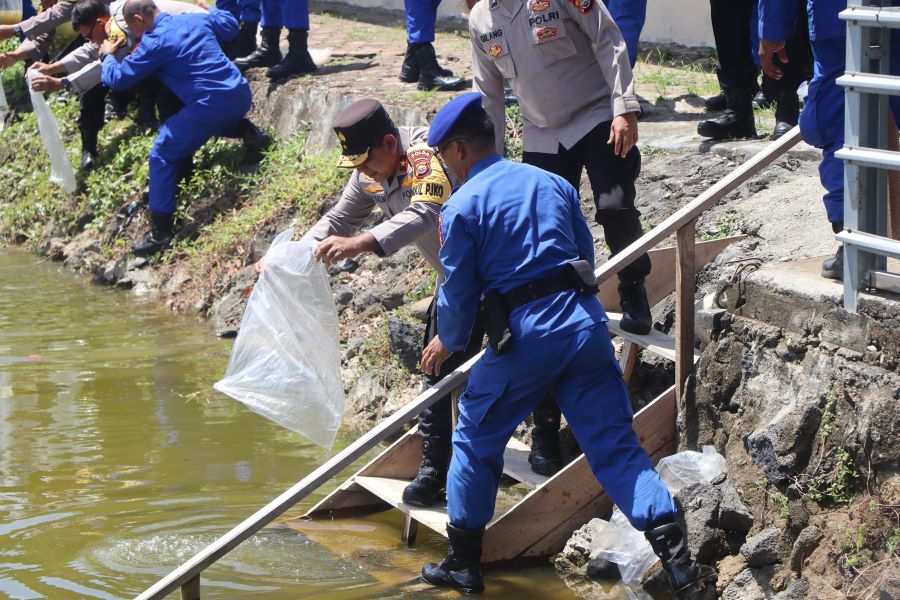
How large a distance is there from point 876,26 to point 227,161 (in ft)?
22.7

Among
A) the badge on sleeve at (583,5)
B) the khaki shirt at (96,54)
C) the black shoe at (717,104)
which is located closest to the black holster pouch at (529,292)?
the badge on sleeve at (583,5)

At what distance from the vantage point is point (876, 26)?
13.3 feet

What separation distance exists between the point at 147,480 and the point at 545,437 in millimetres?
1899

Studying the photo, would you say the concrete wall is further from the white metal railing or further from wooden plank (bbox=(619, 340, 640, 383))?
the white metal railing

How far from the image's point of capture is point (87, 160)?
11164 millimetres

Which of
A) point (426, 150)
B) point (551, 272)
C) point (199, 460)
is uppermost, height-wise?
point (426, 150)

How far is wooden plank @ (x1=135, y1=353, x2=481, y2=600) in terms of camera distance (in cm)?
414

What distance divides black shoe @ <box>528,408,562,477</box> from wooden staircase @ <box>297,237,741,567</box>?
6 cm

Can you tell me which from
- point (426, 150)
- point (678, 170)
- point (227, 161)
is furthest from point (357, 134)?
point (227, 161)

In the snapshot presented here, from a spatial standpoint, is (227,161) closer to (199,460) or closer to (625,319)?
(199,460)

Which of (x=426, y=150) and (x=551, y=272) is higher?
(x=426, y=150)

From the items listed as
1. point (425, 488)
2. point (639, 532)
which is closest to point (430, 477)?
point (425, 488)

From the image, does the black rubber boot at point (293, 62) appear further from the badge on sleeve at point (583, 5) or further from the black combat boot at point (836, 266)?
the black combat boot at point (836, 266)

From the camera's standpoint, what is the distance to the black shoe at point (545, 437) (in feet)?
16.8
